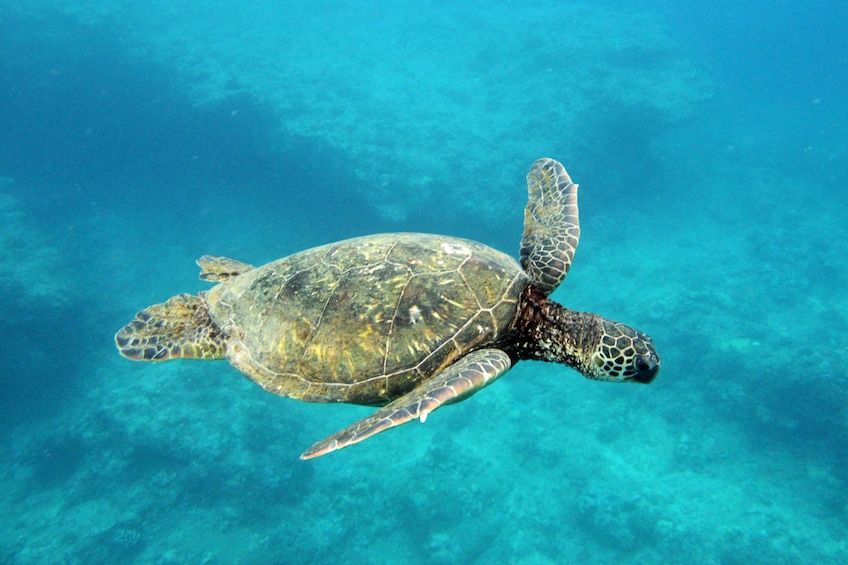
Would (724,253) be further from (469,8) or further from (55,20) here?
(55,20)

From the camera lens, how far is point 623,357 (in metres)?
3.85

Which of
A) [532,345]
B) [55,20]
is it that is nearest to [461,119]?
[532,345]

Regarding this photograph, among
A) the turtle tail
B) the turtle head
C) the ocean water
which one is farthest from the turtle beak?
the ocean water

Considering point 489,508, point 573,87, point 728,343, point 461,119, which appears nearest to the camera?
point 489,508

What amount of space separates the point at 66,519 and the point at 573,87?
26.0 meters

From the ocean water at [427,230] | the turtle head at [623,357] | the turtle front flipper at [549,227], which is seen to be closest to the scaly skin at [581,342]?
the turtle head at [623,357]

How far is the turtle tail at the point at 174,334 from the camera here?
4.33 metres

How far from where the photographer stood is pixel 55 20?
27.1 meters

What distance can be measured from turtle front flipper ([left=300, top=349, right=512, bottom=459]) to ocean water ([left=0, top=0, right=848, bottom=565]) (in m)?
7.36

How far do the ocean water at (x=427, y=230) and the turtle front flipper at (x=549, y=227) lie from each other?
6726 millimetres

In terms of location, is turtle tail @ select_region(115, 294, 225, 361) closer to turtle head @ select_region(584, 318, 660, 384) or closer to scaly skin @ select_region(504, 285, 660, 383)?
scaly skin @ select_region(504, 285, 660, 383)

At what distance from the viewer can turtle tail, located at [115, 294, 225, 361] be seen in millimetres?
4332

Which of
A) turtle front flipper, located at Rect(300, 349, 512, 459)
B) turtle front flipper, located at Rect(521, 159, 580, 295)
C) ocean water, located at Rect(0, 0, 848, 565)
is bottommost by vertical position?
ocean water, located at Rect(0, 0, 848, 565)

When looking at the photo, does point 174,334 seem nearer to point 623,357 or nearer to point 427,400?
point 427,400
